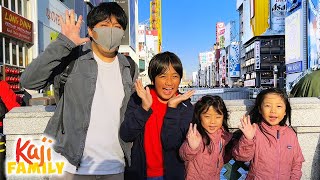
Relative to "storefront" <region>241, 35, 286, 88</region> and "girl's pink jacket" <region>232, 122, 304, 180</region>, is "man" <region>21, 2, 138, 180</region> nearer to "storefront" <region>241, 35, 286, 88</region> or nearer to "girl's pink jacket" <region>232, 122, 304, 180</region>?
"girl's pink jacket" <region>232, 122, 304, 180</region>

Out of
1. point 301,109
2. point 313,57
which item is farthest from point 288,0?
point 301,109

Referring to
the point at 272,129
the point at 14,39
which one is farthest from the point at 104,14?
the point at 14,39

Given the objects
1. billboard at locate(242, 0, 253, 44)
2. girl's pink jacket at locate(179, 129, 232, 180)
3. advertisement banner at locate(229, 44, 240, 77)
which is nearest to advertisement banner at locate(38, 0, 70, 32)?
girl's pink jacket at locate(179, 129, 232, 180)

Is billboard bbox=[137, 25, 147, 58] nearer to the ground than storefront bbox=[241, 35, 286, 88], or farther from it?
farther from it

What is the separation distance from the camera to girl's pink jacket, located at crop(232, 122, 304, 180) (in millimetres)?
2895

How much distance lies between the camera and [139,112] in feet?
8.20

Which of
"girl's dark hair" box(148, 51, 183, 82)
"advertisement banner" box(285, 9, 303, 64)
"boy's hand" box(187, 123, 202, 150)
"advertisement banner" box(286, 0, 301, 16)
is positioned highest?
"advertisement banner" box(286, 0, 301, 16)

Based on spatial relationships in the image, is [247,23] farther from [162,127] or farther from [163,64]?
[162,127]

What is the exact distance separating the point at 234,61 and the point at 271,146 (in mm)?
100701

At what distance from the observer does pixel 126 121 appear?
2.51 metres

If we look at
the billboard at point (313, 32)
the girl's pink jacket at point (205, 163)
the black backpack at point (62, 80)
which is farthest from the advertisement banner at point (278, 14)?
the black backpack at point (62, 80)

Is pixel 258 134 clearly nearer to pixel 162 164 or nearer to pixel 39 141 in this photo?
pixel 162 164

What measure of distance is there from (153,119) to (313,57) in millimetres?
43059

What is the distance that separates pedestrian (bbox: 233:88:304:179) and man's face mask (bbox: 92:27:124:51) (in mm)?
1306
